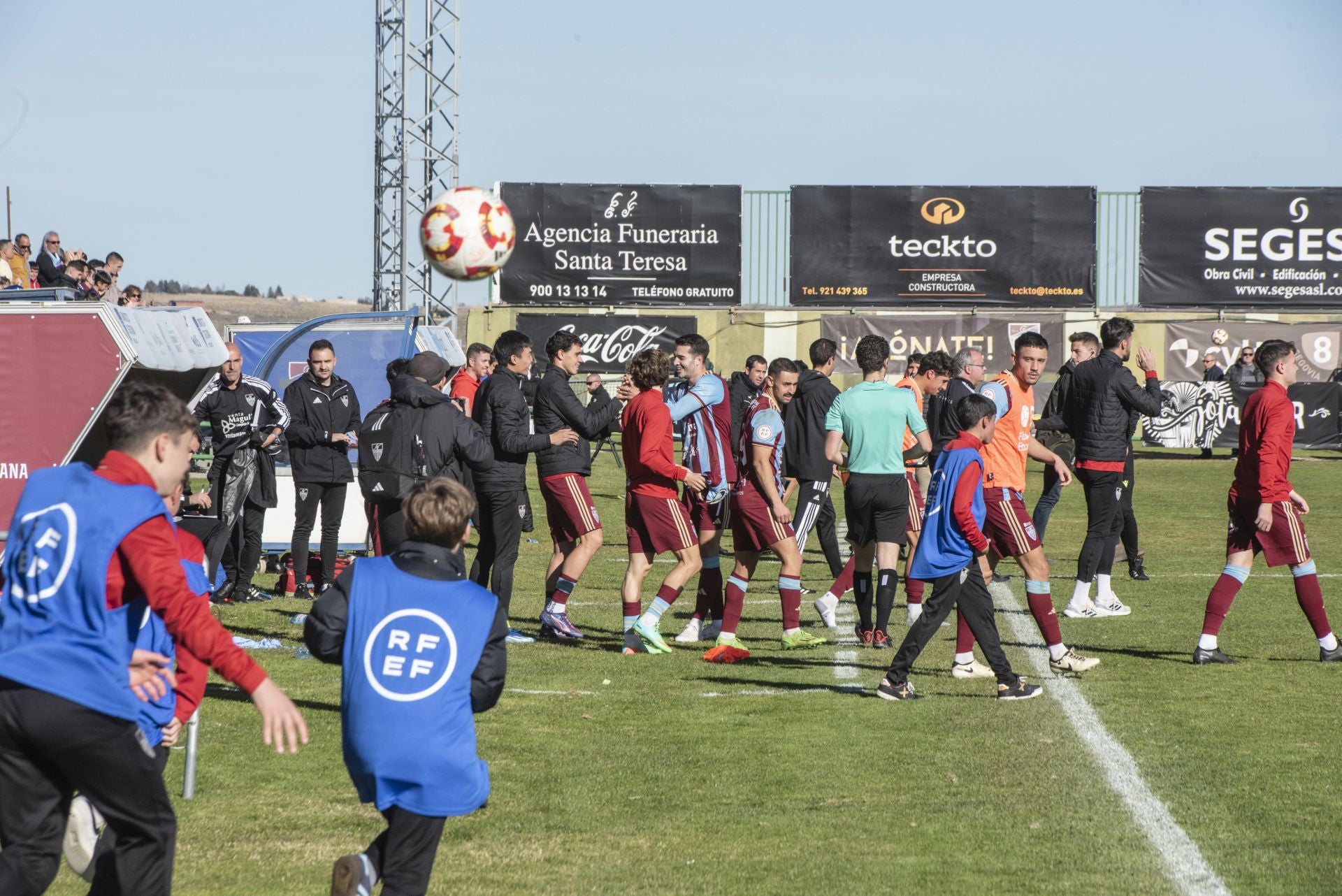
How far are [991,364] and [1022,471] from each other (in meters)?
24.1

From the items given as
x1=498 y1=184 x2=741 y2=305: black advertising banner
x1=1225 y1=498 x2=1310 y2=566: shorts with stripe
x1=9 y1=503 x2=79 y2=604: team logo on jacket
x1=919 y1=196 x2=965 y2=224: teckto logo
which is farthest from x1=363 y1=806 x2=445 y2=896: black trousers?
x1=919 y1=196 x2=965 y2=224: teckto logo

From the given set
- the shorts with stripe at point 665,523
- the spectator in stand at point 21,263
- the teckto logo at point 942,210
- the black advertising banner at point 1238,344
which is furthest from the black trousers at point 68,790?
the teckto logo at point 942,210

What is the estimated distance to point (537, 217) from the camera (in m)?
36.1

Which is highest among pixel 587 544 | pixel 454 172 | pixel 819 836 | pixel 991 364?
pixel 454 172

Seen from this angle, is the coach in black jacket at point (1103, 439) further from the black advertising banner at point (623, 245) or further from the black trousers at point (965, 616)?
the black advertising banner at point (623, 245)

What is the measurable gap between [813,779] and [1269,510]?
393 cm

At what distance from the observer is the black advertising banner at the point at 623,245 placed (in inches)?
1409

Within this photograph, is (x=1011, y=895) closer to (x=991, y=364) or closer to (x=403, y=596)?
(x=403, y=596)

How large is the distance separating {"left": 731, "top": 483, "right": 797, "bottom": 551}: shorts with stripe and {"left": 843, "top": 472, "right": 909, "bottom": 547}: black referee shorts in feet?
1.56

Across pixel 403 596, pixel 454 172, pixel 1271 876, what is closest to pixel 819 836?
pixel 1271 876

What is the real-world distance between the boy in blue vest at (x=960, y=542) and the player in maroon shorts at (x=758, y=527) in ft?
5.60

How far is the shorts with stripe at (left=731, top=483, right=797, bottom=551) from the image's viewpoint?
974 centimetres

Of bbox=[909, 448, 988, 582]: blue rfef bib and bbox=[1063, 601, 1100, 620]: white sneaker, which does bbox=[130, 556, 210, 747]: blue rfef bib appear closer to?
bbox=[909, 448, 988, 582]: blue rfef bib

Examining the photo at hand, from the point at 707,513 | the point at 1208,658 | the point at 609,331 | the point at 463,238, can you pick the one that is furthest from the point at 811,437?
the point at 609,331
